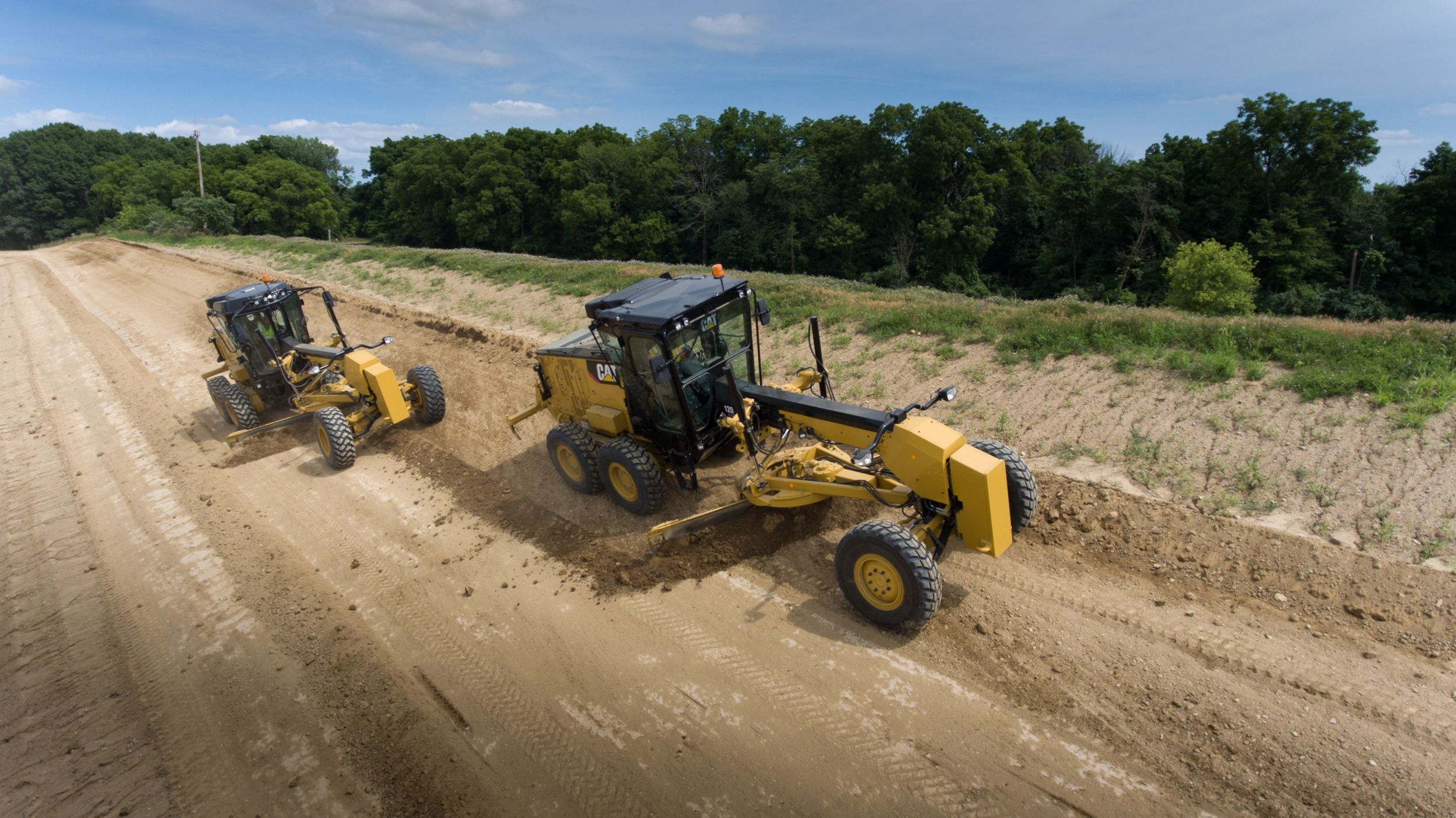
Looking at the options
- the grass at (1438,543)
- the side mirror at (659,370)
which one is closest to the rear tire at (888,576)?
the side mirror at (659,370)

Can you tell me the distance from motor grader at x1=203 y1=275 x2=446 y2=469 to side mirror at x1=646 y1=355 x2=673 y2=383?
5.48 m

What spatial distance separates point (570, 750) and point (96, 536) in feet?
26.5

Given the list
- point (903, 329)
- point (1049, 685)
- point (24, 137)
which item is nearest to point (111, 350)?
point (903, 329)

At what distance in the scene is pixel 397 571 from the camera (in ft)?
24.3

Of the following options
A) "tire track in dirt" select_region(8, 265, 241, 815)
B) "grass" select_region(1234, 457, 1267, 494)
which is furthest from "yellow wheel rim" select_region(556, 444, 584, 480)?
"grass" select_region(1234, 457, 1267, 494)

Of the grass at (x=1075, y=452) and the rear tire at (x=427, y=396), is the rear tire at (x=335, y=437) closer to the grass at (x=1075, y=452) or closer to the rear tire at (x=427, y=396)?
the rear tire at (x=427, y=396)

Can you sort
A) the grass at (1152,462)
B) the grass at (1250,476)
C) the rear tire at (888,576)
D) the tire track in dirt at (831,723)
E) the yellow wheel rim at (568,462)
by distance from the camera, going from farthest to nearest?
the yellow wheel rim at (568,462) < the grass at (1152,462) < the grass at (1250,476) < the rear tire at (888,576) < the tire track in dirt at (831,723)

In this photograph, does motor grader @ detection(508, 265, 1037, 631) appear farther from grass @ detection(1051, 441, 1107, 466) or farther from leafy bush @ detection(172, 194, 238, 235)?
leafy bush @ detection(172, 194, 238, 235)

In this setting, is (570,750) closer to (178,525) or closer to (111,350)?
(178,525)

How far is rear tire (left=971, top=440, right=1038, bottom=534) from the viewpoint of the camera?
5.98 m

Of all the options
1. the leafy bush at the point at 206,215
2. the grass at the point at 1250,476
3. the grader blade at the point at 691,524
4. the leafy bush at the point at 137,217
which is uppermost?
the leafy bush at the point at 137,217

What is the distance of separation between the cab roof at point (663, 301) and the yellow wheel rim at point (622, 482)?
1692 millimetres

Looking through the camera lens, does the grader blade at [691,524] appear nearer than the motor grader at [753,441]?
No

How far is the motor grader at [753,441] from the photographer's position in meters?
5.41
